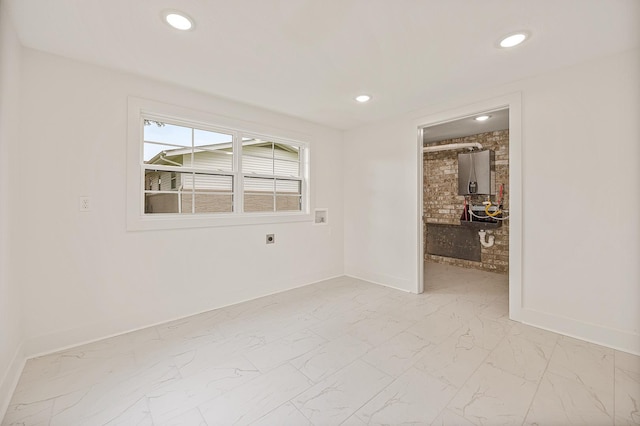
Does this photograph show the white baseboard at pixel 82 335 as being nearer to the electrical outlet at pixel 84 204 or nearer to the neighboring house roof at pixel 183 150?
the electrical outlet at pixel 84 204

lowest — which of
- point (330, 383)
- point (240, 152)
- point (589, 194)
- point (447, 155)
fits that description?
point (330, 383)

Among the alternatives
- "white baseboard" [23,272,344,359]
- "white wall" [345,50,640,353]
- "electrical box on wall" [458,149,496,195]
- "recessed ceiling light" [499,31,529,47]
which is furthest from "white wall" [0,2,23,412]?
"electrical box on wall" [458,149,496,195]

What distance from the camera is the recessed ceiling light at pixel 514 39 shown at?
76.6 inches

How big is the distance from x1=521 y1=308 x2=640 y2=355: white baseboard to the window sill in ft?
9.13

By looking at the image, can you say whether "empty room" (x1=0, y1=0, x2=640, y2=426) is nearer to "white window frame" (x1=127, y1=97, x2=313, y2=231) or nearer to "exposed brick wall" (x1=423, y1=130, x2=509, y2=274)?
"white window frame" (x1=127, y1=97, x2=313, y2=231)

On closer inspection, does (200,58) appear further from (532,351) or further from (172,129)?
(532,351)

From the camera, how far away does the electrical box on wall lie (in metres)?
4.52

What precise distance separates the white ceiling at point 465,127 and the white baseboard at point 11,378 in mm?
4365

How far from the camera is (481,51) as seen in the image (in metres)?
2.17

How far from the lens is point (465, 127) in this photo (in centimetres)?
433

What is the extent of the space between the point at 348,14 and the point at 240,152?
2.02m

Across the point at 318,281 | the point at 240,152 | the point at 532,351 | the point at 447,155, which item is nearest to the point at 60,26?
the point at 240,152

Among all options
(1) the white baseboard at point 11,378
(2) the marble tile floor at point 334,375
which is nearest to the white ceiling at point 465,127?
(2) the marble tile floor at point 334,375

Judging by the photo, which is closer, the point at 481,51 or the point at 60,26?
the point at 60,26
